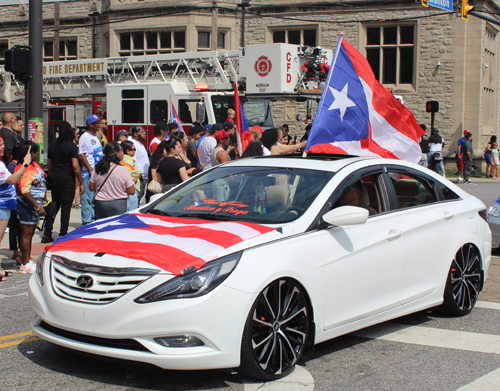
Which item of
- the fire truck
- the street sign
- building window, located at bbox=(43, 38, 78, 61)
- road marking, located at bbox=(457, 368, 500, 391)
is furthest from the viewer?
building window, located at bbox=(43, 38, 78, 61)

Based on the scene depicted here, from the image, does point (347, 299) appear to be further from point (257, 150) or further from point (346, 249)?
point (257, 150)

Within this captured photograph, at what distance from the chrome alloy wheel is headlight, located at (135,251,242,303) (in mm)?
2749

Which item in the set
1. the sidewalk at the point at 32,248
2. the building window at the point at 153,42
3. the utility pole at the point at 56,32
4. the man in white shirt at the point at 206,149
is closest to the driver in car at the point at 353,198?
the sidewalk at the point at 32,248

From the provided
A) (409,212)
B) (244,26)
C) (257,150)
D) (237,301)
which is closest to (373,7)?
(244,26)

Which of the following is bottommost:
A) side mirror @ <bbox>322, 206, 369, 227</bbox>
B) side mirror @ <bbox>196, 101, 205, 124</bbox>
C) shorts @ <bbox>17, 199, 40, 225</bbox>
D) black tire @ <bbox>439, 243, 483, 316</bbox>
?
black tire @ <bbox>439, 243, 483, 316</bbox>

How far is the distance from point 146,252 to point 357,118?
12.1ft

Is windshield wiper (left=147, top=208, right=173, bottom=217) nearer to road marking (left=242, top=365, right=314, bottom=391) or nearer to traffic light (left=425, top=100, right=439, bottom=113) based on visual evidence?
road marking (left=242, top=365, right=314, bottom=391)

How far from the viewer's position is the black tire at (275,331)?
4.09 m

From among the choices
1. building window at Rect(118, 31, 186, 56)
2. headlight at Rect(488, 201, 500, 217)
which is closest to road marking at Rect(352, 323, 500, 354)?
headlight at Rect(488, 201, 500, 217)

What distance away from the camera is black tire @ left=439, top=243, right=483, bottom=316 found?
5859 millimetres

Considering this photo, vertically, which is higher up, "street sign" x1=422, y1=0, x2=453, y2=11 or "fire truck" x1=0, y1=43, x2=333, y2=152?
"street sign" x1=422, y1=0, x2=453, y2=11

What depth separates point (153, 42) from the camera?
28703 mm

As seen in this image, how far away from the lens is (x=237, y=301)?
3.98m

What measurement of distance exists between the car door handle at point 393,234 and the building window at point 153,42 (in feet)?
79.5
